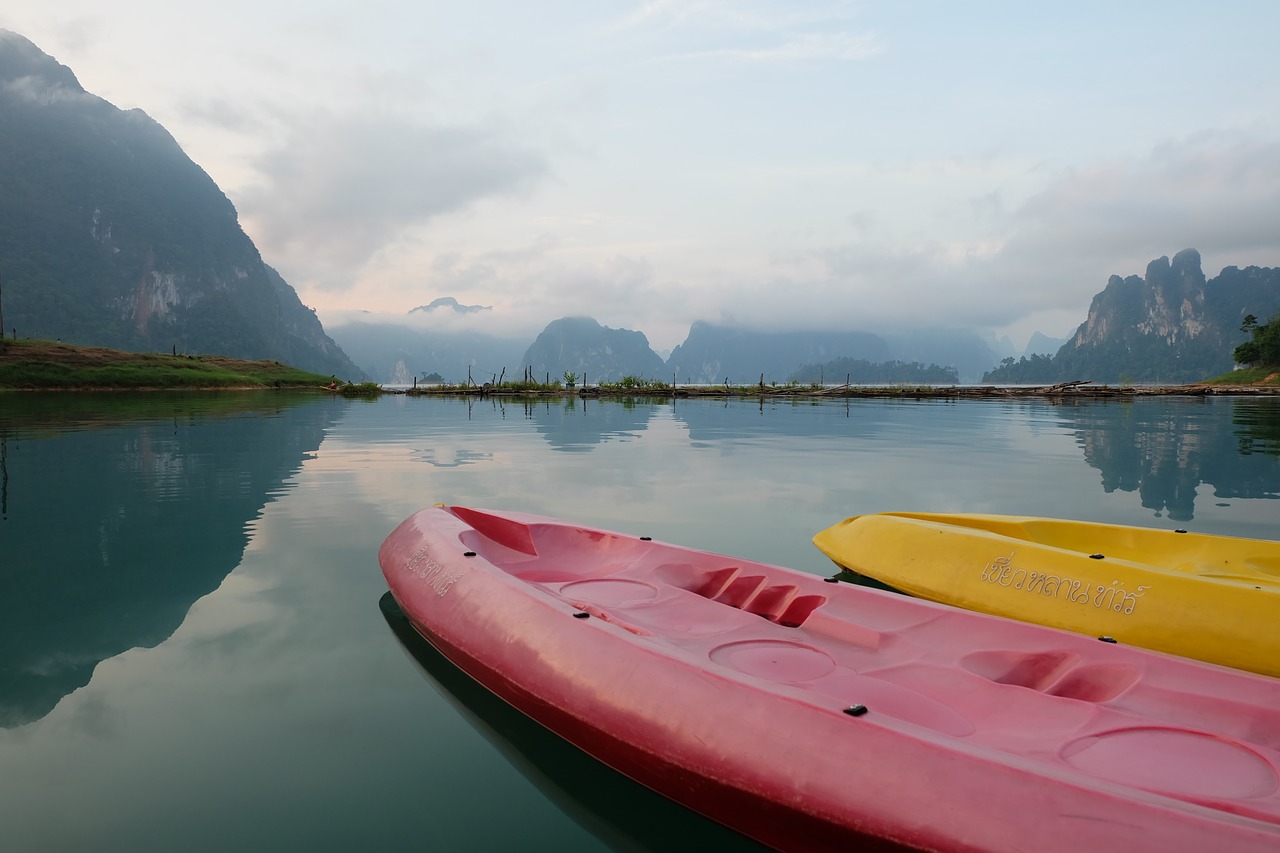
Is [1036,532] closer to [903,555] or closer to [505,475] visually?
[903,555]

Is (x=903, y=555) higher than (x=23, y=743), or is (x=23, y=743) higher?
(x=903, y=555)

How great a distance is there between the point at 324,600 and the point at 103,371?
179 feet

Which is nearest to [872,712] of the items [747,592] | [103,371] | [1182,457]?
[747,592]

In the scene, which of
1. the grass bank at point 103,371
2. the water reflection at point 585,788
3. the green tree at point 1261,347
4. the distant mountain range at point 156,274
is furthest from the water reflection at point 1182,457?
the distant mountain range at point 156,274

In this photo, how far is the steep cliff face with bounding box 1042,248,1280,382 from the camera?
416 feet

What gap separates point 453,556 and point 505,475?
7.72 metres

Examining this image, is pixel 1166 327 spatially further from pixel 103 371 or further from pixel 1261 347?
pixel 103 371

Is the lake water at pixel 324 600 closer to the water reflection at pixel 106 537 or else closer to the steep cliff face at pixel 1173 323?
the water reflection at pixel 106 537

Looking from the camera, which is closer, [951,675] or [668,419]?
[951,675]

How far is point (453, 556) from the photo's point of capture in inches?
216

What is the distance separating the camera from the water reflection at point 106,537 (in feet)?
16.5

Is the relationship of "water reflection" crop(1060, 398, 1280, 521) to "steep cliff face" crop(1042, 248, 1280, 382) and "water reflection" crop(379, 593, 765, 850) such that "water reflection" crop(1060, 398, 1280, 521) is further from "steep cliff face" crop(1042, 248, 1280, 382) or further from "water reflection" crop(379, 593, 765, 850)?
"steep cliff face" crop(1042, 248, 1280, 382)

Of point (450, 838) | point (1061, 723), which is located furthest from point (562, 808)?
point (1061, 723)

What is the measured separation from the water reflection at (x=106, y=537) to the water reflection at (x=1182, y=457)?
12473 mm
